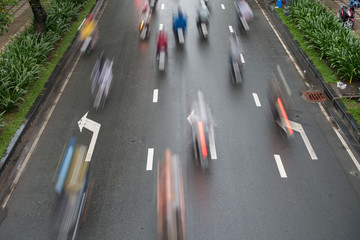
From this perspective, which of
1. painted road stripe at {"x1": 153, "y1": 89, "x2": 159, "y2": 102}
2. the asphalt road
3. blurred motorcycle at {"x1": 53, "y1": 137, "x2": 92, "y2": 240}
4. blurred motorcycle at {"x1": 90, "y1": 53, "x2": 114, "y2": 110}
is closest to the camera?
blurred motorcycle at {"x1": 53, "y1": 137, "x2": 92, "y2": 240}

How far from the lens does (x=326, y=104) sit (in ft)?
39.5

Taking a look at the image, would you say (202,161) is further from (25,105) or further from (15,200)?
(25,105)

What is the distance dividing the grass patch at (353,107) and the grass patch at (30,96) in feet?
37.9

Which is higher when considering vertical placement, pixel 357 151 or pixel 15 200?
pixel 15 200

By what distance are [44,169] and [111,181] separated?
2.22 metres

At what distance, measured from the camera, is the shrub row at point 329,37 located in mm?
12734

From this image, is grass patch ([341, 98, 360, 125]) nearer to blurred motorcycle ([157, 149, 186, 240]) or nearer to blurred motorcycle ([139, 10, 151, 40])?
blurred motorcycle ([157, 149, 186, 240])

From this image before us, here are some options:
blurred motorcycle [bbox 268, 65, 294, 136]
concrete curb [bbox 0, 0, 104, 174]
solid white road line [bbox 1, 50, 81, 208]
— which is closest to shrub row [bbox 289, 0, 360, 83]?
blurred motorcycle [bbox 268, 65, 294, 136]

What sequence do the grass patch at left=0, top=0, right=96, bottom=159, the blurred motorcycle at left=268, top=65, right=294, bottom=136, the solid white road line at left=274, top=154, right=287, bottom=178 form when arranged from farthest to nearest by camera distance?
the blurred motorcycle at left=268, top=65, right=294, bottom=136 → the grass patch at left=0, top=0, right=96, bottom=159 → the solid white road line at left=274, top=154, right=287, bottom=178

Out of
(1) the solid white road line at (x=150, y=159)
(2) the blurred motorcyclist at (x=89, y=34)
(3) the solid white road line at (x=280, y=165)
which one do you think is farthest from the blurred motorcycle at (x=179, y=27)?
(3) the solid white road line at (x=280, y=165)

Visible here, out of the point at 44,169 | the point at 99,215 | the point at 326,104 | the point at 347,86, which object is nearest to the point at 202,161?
the point at 99,215

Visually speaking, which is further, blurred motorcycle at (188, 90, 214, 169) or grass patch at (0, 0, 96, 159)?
grass patch at (0, 0, 96, 159)

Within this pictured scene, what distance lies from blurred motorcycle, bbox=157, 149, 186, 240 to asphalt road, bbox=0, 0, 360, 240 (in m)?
0.18

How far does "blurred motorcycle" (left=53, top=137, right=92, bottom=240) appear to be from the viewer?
7.96 meters
